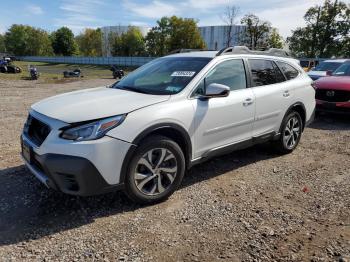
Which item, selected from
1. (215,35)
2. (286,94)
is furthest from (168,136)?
(215,35)

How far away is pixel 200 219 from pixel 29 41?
368 feet

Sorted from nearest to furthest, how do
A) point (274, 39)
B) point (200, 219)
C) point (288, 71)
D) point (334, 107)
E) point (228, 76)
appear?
point (200, 219) < point (228, 76) < point (288, 71) < point (334, 107) < point (274, 39)

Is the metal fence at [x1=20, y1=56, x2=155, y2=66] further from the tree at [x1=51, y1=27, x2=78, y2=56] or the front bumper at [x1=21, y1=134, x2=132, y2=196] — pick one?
the front bumper at [x1=21, y1=134, x2=132, y2=196]

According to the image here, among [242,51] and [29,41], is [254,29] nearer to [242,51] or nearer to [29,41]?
[242,51]

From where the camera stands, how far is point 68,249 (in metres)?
3.09

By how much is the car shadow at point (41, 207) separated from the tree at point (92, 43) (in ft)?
297

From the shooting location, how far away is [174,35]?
185ft

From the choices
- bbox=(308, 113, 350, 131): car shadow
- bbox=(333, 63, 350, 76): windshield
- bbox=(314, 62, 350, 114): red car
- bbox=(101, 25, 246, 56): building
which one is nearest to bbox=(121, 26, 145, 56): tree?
bbox=(101, 25, 246, 56): building

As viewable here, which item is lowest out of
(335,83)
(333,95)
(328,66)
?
(333,95)

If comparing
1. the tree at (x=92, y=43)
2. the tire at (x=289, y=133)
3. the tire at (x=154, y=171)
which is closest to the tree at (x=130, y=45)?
the tree at (x=92, y=43)

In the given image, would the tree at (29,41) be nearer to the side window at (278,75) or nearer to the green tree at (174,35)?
the green tree at (174,35)

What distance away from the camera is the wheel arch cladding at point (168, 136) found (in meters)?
3.54

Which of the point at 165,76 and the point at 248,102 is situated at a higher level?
the point at 165,76

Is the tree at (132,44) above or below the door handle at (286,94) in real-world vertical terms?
above
